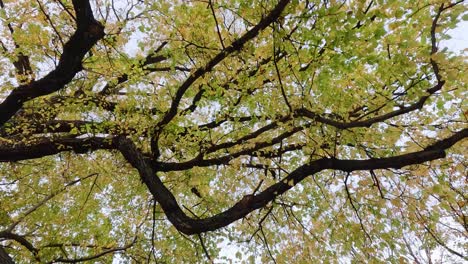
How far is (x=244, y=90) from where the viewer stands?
A: 559cm

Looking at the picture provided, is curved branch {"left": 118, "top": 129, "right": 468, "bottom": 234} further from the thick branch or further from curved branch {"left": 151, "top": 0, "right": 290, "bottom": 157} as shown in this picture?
the thick branch

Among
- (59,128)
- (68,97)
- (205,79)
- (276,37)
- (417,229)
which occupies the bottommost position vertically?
(417,229)

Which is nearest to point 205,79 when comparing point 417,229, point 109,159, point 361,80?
point 361,80

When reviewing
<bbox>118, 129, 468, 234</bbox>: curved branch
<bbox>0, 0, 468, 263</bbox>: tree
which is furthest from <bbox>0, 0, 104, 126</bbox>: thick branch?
<bbox>118, 129, 468, 234</bbox>: curved branch

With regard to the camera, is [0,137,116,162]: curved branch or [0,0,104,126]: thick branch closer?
[0,0,104,126]: thick branch

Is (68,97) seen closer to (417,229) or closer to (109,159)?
(109,159)

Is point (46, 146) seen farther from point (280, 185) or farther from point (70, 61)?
point (280, 185)

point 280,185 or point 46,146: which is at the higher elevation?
point 46,146

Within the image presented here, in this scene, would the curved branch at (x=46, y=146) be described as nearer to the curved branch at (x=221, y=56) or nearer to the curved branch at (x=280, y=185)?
the curved branch at (x=221, y=56)

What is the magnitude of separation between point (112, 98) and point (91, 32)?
424cm

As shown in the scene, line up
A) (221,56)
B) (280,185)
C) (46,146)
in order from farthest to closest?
1. (46,146)
2. (280,185)
3. (221,56)

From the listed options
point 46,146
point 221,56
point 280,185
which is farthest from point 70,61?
point 280,185

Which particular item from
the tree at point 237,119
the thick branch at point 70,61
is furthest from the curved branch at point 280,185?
the thick branch at point 70,61

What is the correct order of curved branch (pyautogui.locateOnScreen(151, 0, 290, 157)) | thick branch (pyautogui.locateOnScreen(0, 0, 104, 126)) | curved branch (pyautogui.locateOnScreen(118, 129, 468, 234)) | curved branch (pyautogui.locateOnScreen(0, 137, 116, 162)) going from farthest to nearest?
curved branch (pyautogui.locateOnScreen(0, 137, 116, 162))
curved branch (pyautogui.locateOnScreen(118, 129, 468, 234))
thick branch (pyautogui.locateOnScreen(0, 0, 104, 126))
curved branch (pyautogui.locateOnScreen(151, 0, 290, 157))
